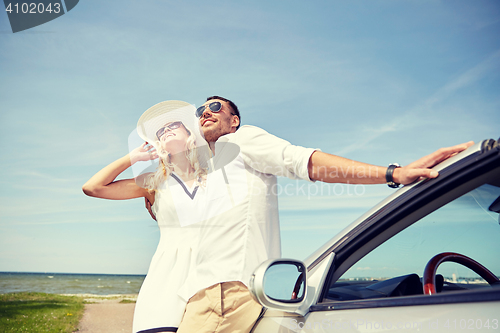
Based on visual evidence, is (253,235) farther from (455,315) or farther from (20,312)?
(20,312)

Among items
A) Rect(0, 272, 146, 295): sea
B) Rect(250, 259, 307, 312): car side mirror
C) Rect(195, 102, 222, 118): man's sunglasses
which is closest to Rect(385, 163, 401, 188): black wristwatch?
Rect(250, 259, 307, 312): car side mirror

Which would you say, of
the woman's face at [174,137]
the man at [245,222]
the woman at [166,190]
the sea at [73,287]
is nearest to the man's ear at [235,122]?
the woman at [166,190]

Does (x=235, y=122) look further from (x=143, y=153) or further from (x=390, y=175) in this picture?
(x=390, y=175)

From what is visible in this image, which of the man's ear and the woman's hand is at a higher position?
the man's ear

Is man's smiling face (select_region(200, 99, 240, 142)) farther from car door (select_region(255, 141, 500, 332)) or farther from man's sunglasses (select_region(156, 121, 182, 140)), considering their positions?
car door (select_region(255, 141, 500, 332))

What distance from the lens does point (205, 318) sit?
186 centimetres

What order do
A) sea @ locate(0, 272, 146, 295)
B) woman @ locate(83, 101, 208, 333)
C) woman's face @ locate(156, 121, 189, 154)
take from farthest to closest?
sea @ locate(0, 272, 146, 295) → woman's face @ locate(156, 121, 189, 154) → woman @ locate(83, 101, 208, 333)

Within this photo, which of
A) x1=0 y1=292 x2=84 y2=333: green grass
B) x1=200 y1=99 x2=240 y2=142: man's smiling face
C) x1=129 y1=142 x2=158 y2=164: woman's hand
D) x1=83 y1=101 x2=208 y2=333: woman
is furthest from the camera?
x1=0 y1=292 x2=84 y2=333: green grass

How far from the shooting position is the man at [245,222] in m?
1.83

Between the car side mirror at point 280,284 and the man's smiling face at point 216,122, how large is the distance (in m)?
1.39

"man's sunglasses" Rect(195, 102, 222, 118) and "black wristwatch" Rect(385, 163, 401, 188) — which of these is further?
"man's sunglasses" Rect(195, 102, 222, 118)

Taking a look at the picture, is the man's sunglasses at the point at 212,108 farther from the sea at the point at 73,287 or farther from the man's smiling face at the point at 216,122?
the sea at the point at 73,287

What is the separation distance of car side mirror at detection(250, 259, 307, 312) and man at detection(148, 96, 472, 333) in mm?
287

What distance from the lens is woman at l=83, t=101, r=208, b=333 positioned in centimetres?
216
